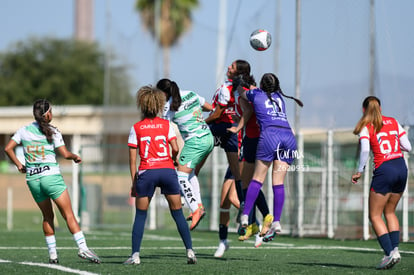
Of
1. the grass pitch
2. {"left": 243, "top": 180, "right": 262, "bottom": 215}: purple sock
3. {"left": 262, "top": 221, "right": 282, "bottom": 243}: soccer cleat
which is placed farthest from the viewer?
{"left": 243, "top": 180, "right": 262, "bottom": 215}: purple sock

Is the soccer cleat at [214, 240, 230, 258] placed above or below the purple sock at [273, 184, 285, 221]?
below

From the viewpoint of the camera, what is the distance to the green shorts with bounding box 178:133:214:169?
36.1ft

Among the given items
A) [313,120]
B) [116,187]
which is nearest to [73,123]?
[116,187]

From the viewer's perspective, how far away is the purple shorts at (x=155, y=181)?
9.38m

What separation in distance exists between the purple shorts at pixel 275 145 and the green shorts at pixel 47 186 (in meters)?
2.45

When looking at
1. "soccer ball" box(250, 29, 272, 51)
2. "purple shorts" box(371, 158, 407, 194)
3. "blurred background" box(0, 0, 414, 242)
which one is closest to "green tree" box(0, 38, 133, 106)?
"blurred background" box(0, 0, 414, 242)

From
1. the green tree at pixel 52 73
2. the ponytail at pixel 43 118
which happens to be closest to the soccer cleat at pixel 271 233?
the ponytail at pixel 43 118

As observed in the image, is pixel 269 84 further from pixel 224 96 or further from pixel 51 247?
pixel 51 247

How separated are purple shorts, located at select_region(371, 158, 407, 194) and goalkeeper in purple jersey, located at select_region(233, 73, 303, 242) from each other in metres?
1.34

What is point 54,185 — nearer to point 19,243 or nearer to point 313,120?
point 19,243

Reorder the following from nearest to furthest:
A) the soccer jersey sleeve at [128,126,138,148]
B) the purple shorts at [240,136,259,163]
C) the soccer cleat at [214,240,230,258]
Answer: the soccer jersey sleeve at [128,126,138,148], the purple shorts at [240,136,259,163], the soccer cleat at [214,240,230,258]

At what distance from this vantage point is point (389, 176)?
30.3 ft

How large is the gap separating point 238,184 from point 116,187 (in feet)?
52.6

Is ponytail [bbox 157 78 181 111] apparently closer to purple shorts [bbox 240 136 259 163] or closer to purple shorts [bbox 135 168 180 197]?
purple shorts [bbox 240 136 259 163]
